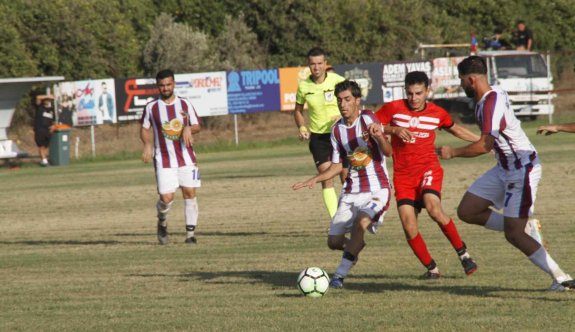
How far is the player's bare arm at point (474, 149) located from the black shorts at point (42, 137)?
2556cm

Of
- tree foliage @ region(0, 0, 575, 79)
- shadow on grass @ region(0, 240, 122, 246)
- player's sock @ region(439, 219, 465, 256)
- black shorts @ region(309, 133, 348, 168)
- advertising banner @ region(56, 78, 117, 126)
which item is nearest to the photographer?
player's sock @ region(439, 219, 465, 256)

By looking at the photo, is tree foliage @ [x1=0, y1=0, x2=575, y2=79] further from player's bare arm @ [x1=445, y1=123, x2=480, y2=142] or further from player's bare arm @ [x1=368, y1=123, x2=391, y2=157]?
player's bare arm @ [x1=368, y1=123, x2=391, y2=157]

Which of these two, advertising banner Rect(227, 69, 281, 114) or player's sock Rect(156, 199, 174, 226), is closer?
player's sock Rect(156, 199, 174, 226)

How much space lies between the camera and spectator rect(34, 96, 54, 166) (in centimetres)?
3303

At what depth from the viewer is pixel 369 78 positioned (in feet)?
120

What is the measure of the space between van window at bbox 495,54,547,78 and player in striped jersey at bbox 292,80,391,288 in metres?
28.1

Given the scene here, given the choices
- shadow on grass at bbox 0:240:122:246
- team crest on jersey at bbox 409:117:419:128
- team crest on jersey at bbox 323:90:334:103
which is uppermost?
team crest on jersey at bbox 323:90:334:103

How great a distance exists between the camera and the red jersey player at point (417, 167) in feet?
32.3

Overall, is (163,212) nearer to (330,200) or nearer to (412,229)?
(330,200)

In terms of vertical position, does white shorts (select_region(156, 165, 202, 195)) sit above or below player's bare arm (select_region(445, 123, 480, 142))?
below

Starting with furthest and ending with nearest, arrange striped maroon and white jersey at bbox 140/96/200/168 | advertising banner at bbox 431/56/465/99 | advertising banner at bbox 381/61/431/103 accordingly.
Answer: advertising banner at bbox 431/56/465/99 → advertising banner at bbox 381/61/431/103 → striped maroon and white jersey at bbox 140/96/200/168

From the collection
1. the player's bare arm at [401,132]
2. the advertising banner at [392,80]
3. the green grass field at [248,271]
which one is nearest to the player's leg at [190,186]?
the green grass field at [248,271]

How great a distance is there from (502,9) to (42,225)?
3529 centimetres

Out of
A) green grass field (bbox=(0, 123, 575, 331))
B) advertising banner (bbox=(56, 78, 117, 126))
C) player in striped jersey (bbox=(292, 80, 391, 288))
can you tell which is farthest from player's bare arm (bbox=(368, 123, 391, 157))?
advertising banner (bbox=(56, 78, 117, 126))
